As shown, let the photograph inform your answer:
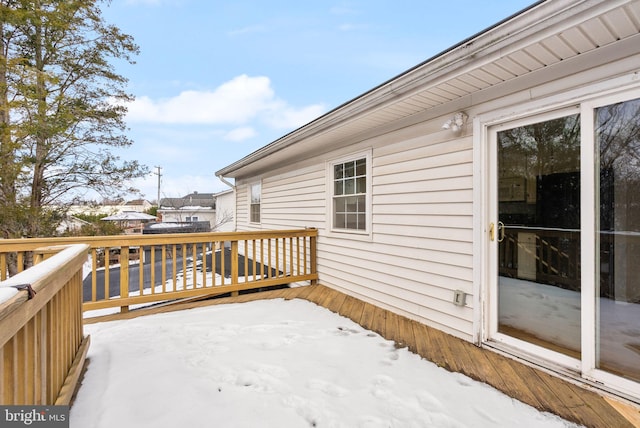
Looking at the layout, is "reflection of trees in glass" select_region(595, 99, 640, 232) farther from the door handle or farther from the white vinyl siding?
the white vinyl siding

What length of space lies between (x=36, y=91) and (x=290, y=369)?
799cm

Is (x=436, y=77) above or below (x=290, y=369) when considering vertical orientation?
above

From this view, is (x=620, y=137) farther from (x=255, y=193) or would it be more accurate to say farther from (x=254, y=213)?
(x=254, y=213)

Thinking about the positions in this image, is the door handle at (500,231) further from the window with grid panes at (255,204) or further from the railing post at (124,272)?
the window with grid panes at (255,204)

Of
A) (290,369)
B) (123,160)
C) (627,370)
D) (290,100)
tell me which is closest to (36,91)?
(123,160)

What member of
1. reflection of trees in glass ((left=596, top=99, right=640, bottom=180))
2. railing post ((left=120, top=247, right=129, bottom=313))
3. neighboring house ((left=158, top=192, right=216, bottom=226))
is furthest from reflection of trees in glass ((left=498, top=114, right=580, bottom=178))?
neighboring house ((left=158, top=192, right=216, bottom=226))

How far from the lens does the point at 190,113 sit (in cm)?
1772

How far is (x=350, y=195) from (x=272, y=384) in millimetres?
2948

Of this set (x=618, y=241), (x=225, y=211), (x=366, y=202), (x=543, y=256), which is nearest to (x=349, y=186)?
(x=366, y=202)

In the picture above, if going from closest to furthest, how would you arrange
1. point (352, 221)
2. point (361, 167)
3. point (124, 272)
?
point (124, 272) < point (361, 167) < point (352, 221)

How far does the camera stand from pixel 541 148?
93.6 inches

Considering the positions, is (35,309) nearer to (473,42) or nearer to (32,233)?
(473,42)

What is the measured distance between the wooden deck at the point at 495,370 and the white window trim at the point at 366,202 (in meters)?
1.02

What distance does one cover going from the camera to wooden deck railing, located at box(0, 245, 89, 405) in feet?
3.36
